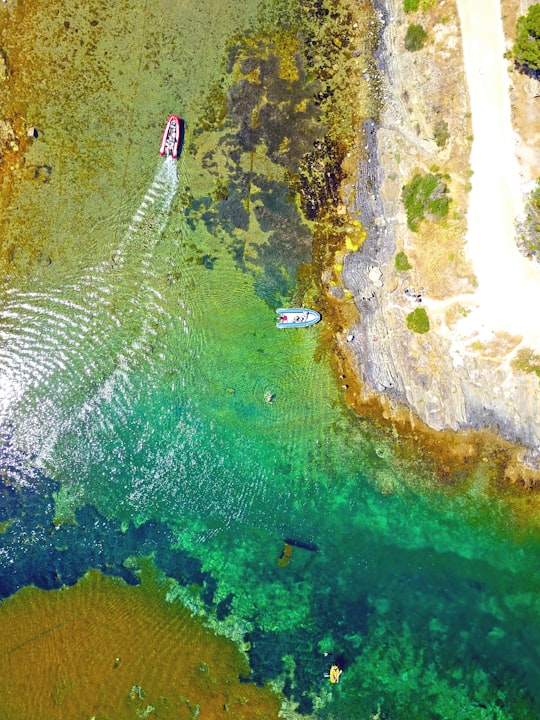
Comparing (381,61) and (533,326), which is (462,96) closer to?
(381,61)

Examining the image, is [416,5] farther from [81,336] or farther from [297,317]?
[81,336]

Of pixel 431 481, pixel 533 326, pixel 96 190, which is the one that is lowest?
pixel 431 481

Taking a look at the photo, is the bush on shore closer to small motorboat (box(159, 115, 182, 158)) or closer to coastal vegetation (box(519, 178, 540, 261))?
coastal vegetation (box(519, 178, 540, 261))

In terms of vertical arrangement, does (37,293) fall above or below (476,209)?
below

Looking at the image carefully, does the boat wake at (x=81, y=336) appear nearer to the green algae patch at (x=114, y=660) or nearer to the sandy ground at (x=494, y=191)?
the green algae patch at (x=114, y=660)

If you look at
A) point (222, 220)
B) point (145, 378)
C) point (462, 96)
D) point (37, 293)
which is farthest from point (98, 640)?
point (462, 96)
